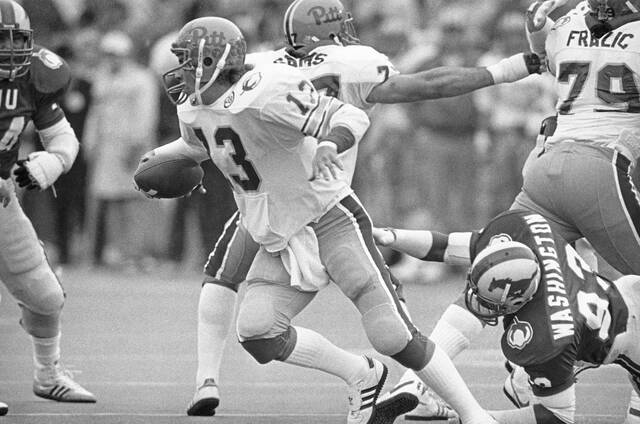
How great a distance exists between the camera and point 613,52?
6.36 meters

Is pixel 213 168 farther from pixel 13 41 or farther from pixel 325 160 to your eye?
pixel 325 160

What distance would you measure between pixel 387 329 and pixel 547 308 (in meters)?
0.63

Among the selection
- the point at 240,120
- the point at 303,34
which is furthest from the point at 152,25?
the point at 240,120

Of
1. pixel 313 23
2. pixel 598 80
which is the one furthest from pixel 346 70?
pixel 598 80

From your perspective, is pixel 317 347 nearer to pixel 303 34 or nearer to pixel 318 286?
pixel 318 286

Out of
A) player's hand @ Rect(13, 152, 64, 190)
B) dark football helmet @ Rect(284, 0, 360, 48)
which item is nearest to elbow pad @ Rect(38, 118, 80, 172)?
player's hand @ Rect(13, 152, 64, 190)

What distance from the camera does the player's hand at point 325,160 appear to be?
5.62 m

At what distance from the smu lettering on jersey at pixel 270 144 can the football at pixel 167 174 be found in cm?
22

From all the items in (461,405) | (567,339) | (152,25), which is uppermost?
(567,339)

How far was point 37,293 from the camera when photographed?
6.95 m

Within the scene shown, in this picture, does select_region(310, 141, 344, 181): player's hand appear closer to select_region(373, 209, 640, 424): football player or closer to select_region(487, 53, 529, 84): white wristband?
select_region(373, 209, 640, 424): football player

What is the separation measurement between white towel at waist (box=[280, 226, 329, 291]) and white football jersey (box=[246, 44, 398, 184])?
1.70 feet

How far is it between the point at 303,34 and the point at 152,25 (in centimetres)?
703

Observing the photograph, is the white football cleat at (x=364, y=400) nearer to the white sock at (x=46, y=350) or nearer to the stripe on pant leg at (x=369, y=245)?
the stripe on pant leg at (x=369, y=245)
